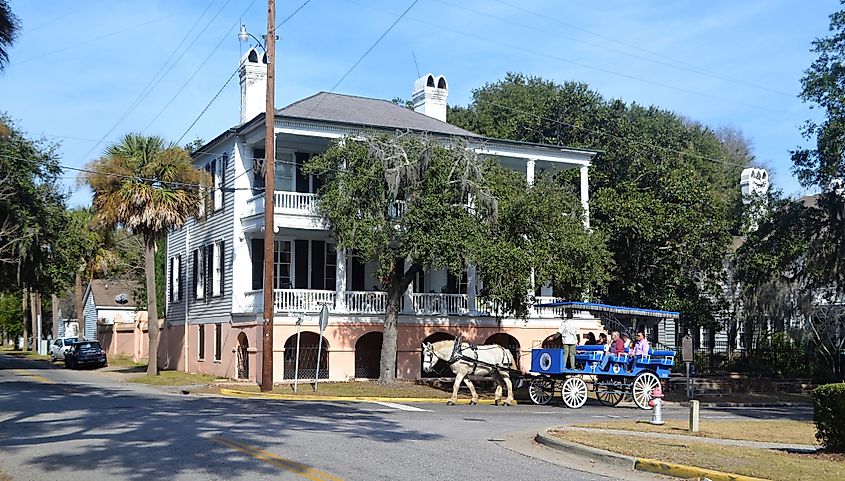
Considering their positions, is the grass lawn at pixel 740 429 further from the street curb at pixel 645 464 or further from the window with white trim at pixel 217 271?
the window with white trim at pixel 217 271

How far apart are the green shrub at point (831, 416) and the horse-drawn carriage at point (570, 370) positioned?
35.2 feet

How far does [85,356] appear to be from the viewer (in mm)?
46688

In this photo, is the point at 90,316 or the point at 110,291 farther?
the point at 90,316

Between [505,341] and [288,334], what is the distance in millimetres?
9642

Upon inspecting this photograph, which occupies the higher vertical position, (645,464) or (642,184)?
(642,184)

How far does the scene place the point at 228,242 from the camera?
3569 cm

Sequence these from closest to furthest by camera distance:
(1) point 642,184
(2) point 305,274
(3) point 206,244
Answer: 1. (2) point 305,274
2. (3) point 206,244
3. (1) point 642,184

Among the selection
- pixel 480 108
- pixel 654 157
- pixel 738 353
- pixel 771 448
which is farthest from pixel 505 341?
pixel 480 108

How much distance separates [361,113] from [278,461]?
25.5 meters

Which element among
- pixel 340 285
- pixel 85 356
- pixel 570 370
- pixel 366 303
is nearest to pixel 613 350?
pixel 570 370

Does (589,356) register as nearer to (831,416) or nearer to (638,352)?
(638,352)

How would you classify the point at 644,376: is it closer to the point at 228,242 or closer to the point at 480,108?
the point at 228,242

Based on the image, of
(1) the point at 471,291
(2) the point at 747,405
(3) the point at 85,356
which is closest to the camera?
(2) the point at 747,405

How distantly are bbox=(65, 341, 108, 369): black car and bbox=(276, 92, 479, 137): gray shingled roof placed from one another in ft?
62.5
